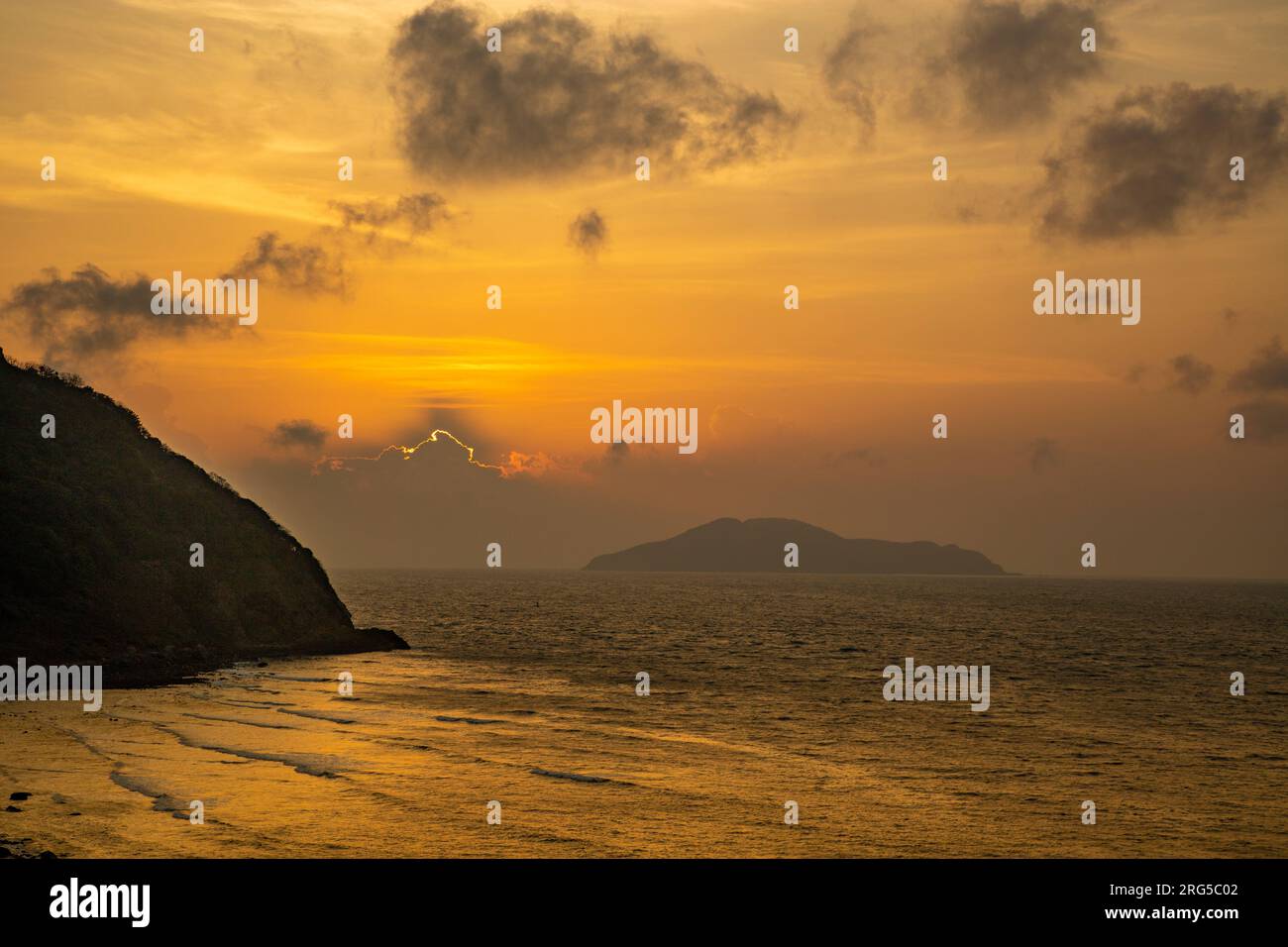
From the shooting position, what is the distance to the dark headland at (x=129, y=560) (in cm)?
6269

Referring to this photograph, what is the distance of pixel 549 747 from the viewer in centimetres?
3753

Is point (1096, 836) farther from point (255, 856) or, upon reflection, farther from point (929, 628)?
point (929, 628)

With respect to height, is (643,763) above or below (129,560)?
below

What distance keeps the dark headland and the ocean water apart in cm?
689

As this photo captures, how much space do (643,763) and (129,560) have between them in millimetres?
48040

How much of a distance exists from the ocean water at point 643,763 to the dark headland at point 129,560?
6886 millimetres

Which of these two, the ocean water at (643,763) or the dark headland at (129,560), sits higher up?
the dark headland at (129,560)

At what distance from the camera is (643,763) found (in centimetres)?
3516

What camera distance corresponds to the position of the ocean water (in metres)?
25.0
